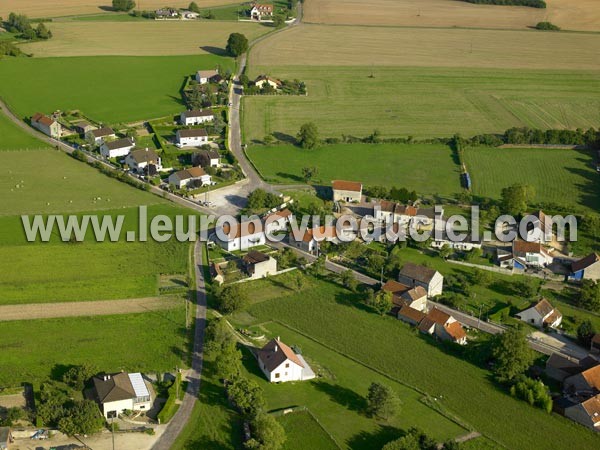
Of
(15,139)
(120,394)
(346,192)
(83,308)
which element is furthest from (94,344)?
(15,139)

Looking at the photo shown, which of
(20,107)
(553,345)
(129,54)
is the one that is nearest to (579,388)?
(553,345)

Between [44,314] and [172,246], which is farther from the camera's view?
[172,246]

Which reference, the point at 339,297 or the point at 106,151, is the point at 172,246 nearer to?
the point at 339,297

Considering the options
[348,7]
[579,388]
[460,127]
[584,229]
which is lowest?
[579,388]

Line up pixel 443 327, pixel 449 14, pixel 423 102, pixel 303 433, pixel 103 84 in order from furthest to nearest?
pixel 449 14 < pixel 103 84 < pixel 423 102 < pixel 443 327 < pixel 303 433

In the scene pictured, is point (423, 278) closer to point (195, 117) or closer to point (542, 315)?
point (542, 315)

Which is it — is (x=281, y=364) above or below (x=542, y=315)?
below
